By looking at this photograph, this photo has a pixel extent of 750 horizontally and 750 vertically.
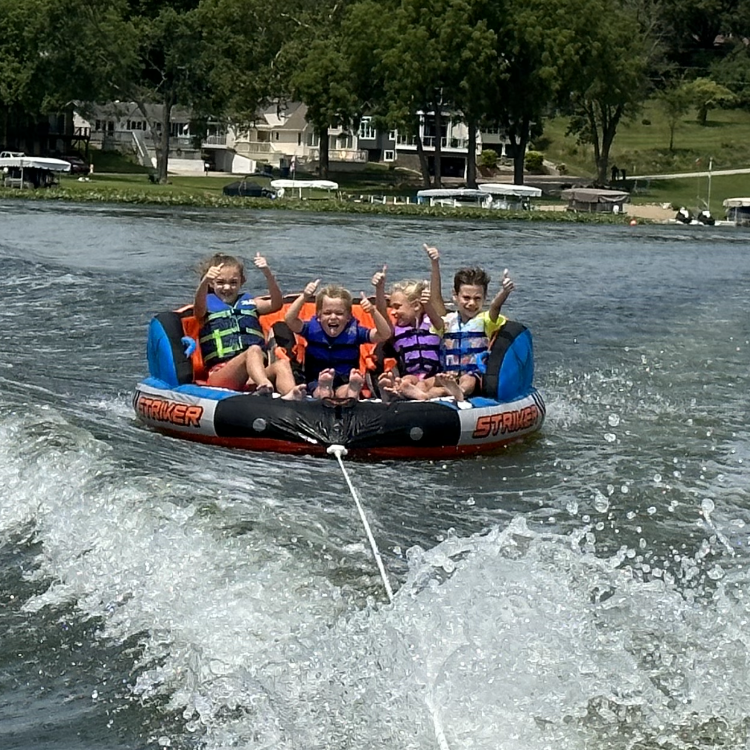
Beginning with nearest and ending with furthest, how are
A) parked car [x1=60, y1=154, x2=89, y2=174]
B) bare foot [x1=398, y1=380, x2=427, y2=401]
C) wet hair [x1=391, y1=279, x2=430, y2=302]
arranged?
bare foot [x1=398, y1=380, x2=427, y2=401] → wet hair [x1=391, y1=279, x2=430, y2=302] → parked car [x1=60, y1=154, x2=89, y2=174]

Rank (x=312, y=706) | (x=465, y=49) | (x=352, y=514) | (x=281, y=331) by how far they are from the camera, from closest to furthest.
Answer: (x=312, y=706), (x=352, y=514), (x=281, y=331), (x=465, y=49)

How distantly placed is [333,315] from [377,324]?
27cm

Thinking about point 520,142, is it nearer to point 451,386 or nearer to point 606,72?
point 606,72

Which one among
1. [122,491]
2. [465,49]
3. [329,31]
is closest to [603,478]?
[122,491]

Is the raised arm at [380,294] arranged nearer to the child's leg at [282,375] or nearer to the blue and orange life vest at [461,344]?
the blue and orange life vest at [461,344]

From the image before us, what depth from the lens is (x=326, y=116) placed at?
52406 mm

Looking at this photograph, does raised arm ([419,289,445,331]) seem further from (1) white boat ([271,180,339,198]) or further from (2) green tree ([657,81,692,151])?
(2) green tree ([657,81,692,151])

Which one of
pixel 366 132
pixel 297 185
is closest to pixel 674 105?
pixel 366 132

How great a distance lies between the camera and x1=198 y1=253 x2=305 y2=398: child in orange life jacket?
8312 millimetres

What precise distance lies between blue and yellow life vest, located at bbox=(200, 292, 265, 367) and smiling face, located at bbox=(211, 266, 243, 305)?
0.14ft

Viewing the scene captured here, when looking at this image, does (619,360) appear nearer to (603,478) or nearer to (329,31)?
(603,478)

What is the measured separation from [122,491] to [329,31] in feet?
185

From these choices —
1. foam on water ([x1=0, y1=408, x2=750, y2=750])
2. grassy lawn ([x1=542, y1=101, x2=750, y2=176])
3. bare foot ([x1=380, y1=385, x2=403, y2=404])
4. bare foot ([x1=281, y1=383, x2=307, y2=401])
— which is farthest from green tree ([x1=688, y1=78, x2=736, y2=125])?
foam on water ([x1=0, y1=408, x2=750, y2=750])

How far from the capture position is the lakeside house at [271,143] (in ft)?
206
